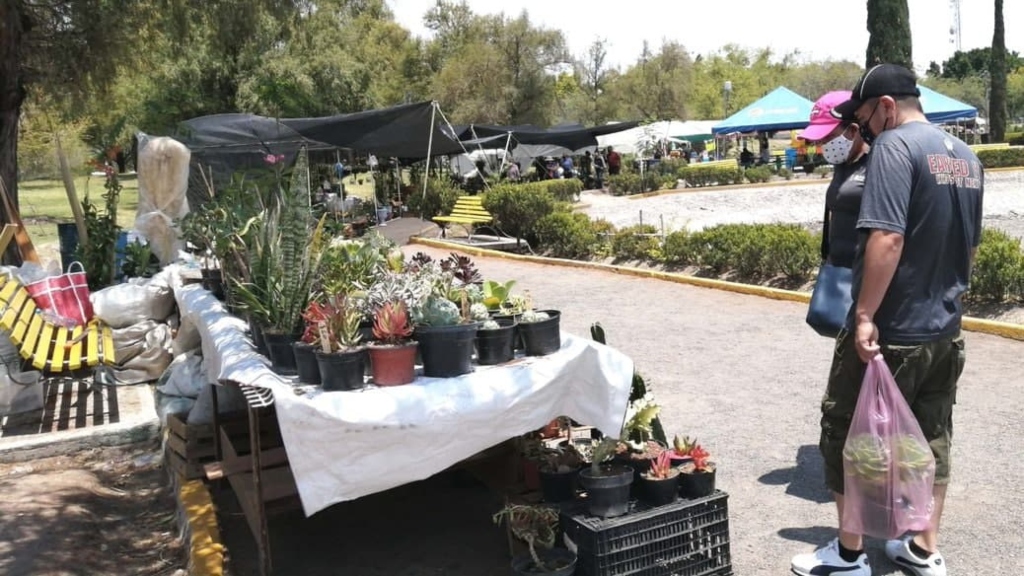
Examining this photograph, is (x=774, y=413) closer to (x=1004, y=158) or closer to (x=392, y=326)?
(x=392, y=326)

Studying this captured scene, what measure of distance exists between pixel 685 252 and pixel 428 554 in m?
8.84

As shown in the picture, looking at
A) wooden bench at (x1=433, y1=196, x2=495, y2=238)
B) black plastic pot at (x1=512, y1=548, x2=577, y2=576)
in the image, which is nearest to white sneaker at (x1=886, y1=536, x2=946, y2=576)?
black plastic pot at (x1=512, y1=548, x2=577, y2=576)

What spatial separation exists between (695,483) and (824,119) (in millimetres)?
1785

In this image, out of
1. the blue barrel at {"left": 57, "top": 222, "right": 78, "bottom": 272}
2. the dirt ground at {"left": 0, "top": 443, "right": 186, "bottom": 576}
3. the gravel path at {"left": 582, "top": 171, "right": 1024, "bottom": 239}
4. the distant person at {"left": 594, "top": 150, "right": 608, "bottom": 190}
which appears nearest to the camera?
the dirt ground at {"left": 0, "top": 443, "right": 186, "bottom": 576}

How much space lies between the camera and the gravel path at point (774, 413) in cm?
398

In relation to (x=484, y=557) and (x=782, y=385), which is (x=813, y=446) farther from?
(x=484, y=557)

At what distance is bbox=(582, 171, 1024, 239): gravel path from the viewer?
19688 millimetres

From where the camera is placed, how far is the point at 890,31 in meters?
24.6

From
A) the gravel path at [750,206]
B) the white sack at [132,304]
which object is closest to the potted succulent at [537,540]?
the white sack at [132,304]

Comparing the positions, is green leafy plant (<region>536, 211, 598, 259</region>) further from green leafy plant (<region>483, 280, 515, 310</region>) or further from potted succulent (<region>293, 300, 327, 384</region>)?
potted succulent (<region>293, 300, 327, 384</region>)

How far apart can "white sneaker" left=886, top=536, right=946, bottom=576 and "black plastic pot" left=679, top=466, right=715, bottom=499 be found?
2.66ft

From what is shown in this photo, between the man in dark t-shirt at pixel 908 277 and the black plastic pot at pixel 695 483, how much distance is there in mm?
482

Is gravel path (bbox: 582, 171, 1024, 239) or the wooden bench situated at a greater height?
the wooden bench

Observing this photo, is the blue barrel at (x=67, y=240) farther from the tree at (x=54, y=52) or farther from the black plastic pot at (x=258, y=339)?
the black plastic pot at (x=258, y=339)
